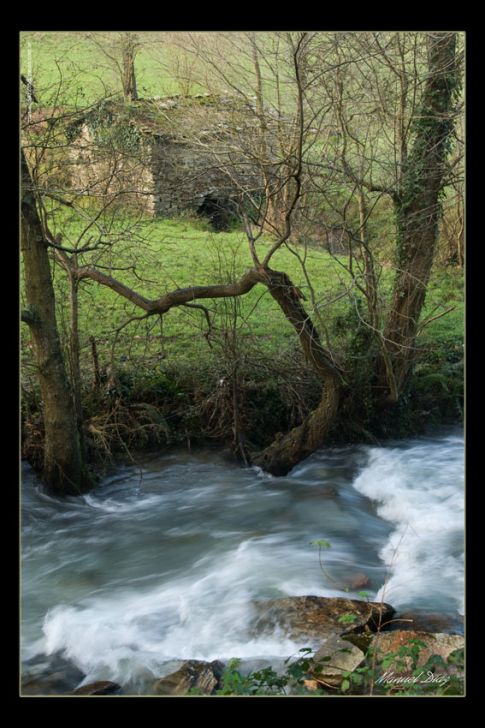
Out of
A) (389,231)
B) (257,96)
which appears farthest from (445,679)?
(257,96)

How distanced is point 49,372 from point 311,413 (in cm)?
211

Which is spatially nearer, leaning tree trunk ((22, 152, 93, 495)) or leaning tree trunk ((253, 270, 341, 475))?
leaning tree trunk ((22, 152, 93, 495))

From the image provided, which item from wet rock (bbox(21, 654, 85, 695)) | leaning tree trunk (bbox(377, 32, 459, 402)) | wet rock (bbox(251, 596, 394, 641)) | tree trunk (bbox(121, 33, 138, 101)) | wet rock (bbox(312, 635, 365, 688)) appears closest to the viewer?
wet rock (bbox(312, 635, 365, 688))

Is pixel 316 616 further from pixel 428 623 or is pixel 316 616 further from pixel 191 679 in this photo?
pixel 191 679

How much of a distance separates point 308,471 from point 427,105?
9.76 ft

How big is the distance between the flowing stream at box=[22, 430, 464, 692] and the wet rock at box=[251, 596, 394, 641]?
0.28ft

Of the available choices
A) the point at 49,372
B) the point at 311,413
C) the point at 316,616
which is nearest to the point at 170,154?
the point at 49,372

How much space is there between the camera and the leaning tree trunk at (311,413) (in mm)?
6602

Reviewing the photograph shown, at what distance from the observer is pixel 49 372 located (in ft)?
20.9

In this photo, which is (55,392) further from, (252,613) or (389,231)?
(389,231)

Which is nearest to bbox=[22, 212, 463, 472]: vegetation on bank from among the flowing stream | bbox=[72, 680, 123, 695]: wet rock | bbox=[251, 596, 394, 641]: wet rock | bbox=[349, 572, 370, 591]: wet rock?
the flowing stream

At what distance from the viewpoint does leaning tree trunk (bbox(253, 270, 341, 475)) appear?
21.7 feet

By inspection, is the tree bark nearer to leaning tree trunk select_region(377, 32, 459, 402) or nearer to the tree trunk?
leaning tree trunk select_region(377, 32, 459, 402)

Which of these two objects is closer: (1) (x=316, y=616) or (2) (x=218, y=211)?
(1) (x=316, y=616)
